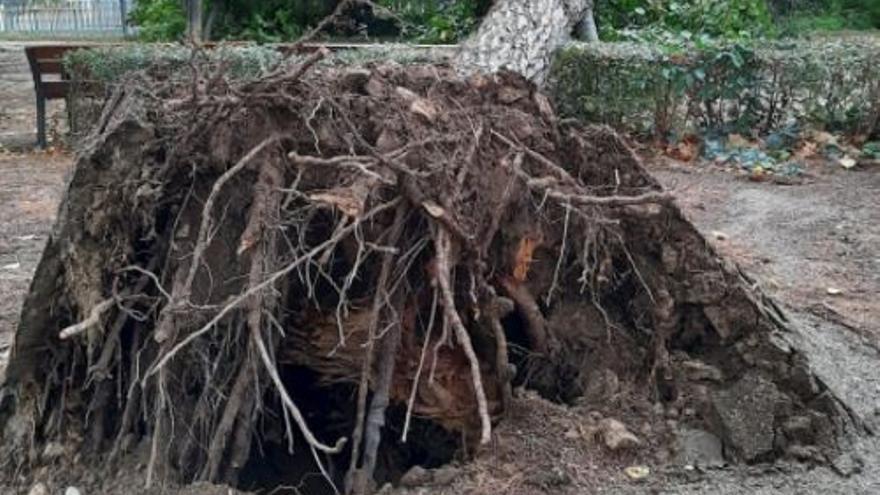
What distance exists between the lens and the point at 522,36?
816 cm

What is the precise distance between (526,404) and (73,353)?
5.23 ft

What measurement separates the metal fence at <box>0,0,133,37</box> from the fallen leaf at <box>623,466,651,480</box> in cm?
2481

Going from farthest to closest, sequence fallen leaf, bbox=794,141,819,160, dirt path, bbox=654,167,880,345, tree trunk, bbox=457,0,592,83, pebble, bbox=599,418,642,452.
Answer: fallen leaf, bbox=794,141,819,160 → tree trunk, bbox=457,0,592,83 → dirt path, bbox=654,167,880,345 → pebble, bbox=599,418,642,452

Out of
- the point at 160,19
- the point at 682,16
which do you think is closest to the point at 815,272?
the point at 682,16

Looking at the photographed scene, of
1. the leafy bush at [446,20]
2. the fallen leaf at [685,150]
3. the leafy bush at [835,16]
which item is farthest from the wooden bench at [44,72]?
the leafy bush at [835,16]

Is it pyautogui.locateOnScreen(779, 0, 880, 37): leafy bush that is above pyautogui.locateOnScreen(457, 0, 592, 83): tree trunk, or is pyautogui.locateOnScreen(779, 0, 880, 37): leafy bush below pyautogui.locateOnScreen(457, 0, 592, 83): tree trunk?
below

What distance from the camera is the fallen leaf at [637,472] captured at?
358 centimetres

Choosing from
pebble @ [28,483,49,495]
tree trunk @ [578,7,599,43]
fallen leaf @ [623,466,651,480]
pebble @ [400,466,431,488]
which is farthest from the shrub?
fallen leaf @ [623,466,651,480]

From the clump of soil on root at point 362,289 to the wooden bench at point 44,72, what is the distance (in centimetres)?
670

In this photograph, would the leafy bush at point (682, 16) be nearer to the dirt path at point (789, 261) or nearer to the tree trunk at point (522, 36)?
the tree trunk at point (522, 36)

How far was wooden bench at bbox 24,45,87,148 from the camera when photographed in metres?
10.1

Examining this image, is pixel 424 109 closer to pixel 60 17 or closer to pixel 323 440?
pixel 323 440

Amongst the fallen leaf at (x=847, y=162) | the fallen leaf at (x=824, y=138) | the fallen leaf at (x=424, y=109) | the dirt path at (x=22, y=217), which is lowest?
the dirt path at (x=22, y=217)

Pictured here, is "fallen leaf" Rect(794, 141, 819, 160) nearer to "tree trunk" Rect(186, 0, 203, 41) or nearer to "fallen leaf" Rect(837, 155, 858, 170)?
"fallen leaf" Rect(837, 155, 858, 170)
